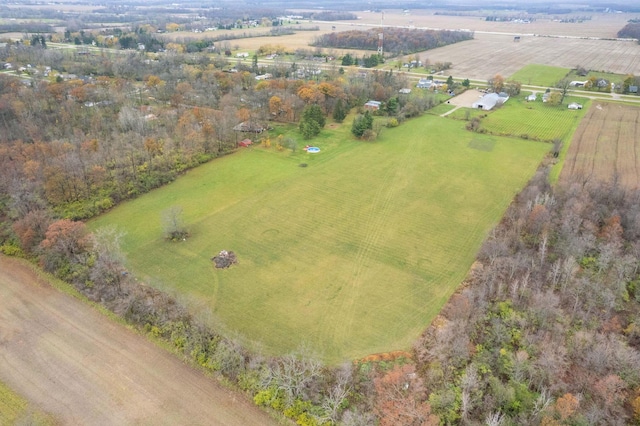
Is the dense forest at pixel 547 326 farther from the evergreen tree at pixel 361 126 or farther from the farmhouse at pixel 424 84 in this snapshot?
the farmhouse at pixel 424 84

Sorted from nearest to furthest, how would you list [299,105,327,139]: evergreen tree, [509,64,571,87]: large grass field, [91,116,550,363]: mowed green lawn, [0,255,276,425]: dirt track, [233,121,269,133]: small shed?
[0,255,276,425]: dirt track → [91,116,550,363]: mowed green lawn → [299,105,327,139]: evergreen tree → [233,121,269,133]: small shed → [509,64,571,87]: large grass field

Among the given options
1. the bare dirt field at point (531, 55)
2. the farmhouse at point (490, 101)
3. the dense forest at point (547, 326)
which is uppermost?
the bare dirt field at point (531, 55)

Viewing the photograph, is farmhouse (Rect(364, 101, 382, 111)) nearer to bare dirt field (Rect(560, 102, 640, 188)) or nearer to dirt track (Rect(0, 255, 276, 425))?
bare dirt field (Rect(560, 102, 640, 188))

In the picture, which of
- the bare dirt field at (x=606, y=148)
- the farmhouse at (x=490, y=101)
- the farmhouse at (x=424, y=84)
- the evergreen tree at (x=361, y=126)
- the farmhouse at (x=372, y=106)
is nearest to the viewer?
the bare dirt field at (x=606, y=148)

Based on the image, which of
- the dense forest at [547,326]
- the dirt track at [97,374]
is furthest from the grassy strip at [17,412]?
the dense forest at [547,326]

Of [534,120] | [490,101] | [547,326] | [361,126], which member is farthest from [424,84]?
[547,326]

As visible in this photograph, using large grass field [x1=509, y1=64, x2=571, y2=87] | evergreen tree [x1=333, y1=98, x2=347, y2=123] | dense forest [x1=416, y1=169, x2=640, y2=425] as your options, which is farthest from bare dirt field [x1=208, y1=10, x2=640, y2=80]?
dense forest [x1=416, y1=169, x2=640, y2=425]

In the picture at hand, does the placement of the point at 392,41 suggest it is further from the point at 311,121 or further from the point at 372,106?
the point at 311,121
